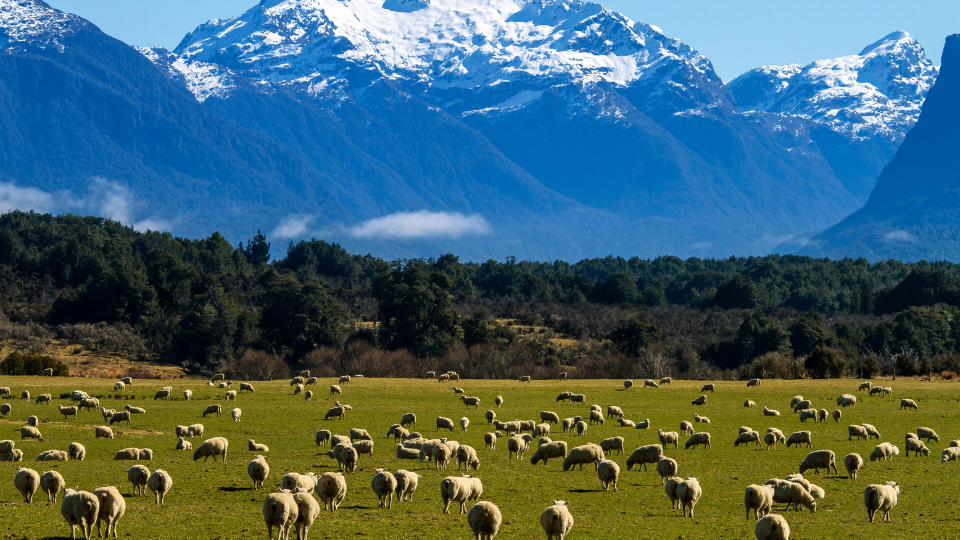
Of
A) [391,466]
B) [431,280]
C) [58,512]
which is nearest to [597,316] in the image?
[431,280]

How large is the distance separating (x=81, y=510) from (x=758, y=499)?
16.1 metres

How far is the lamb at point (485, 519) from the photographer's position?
20922 millimetres

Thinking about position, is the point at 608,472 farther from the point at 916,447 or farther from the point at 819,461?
the point at 916,447

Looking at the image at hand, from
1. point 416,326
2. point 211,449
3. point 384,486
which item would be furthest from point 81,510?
point 416,326

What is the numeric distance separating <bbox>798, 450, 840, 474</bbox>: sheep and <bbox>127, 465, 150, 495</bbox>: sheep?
20.3 m

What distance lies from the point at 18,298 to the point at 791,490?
117303 mm

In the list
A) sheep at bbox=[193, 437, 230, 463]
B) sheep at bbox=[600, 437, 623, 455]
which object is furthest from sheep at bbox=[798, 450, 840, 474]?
sheep at bbox=[193, 437, 230, 463]

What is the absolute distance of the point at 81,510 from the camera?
69.4ft

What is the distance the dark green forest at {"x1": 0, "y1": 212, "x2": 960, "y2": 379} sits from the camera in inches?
3597

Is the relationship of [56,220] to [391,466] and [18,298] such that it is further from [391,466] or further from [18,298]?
[391,466]

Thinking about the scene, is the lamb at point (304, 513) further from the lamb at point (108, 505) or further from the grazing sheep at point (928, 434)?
Result: the grazing sheep at point (928, 434)

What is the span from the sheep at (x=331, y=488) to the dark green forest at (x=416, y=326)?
58513mm

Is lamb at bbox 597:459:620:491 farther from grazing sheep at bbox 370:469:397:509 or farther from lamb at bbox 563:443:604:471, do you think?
grazing sheep at bbox 370:469:397:509

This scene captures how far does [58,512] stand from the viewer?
23.9 meters
